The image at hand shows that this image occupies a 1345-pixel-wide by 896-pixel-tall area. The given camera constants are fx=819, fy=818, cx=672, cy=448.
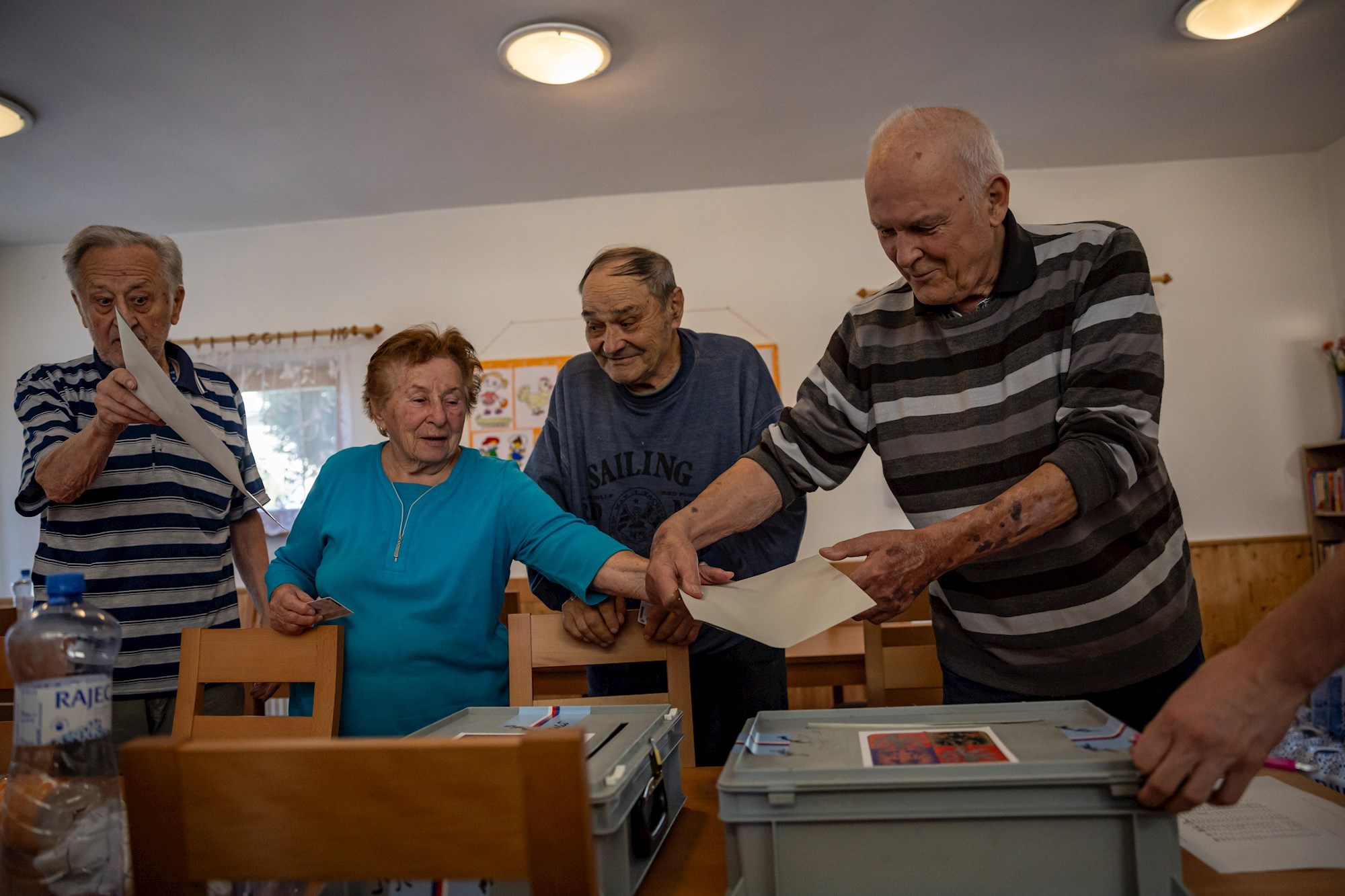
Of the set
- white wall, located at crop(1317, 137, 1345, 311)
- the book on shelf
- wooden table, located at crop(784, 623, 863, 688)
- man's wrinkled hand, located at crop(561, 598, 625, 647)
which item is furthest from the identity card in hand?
white wall, located at crop(1317, 137, 1345, 311)

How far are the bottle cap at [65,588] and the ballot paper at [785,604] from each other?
0.75 m

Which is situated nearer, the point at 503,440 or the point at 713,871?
the point at 713,871

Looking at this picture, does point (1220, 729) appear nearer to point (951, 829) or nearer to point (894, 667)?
point (951, 829)

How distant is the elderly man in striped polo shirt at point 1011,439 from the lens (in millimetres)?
1171

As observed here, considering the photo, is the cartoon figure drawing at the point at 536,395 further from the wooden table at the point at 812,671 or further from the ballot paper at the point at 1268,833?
the ballot paper at the point at 1268,833

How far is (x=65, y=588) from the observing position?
0.90 m

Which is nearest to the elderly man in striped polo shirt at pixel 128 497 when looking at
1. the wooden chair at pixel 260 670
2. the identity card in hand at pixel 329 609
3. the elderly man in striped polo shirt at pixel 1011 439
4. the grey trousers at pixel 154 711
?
the grey trousers at pixel 154 711

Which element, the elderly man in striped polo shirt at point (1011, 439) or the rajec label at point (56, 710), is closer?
the rajec label at point (56, 710)

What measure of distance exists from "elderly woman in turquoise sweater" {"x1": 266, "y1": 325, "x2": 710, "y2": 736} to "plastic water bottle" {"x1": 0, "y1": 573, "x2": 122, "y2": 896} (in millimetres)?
632

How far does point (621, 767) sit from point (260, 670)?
1086 mm

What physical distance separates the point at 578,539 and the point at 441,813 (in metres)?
1.02

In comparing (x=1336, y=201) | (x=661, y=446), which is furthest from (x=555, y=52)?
(x=1336, y=201)

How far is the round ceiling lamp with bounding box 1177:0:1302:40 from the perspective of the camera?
2.86 meters

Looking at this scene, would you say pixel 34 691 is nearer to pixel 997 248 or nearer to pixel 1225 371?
pixel 997 248
